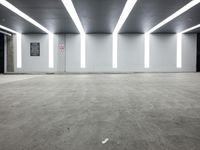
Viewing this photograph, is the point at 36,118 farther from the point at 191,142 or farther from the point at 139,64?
the point at 139,64

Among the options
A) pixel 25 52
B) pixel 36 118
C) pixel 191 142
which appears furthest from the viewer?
pixel 25 52

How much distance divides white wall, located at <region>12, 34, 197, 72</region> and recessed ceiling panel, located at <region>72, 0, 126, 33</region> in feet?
17.1

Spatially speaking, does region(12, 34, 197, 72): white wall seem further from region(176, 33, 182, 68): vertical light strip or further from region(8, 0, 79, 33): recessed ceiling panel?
region(8, 0, 79, 33): recessed ceiling panel

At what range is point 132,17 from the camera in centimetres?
1373

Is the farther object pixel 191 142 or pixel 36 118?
pixel 36 118

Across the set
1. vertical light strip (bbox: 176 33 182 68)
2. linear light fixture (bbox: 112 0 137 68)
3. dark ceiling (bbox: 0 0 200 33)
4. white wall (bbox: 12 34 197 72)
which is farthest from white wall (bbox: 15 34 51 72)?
vertical light strip (bbox: 176 33 182 68)

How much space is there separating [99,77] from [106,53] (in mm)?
7468

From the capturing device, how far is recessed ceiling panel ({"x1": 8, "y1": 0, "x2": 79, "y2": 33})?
1052cm

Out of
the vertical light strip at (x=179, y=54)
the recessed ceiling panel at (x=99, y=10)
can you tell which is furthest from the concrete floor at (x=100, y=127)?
the vertical light strip at (x=179, y=54)

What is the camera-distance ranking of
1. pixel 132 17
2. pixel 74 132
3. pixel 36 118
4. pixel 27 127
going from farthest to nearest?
pixel 132 17, pixel 36 118, pixel 27 127, pixel 74 132

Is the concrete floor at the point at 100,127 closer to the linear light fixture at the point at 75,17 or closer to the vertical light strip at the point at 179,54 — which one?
the linear light fixture at the point at 75,17

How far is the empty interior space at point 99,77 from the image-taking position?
104 inches

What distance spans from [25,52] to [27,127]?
1953 cm

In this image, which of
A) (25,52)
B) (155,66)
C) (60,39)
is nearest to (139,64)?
(155,66)
